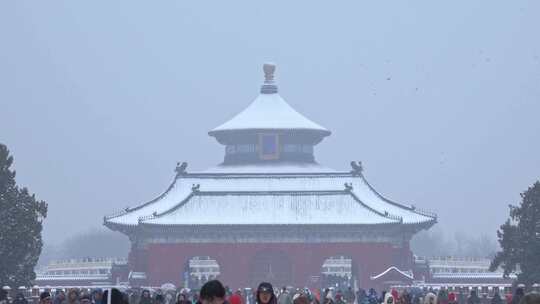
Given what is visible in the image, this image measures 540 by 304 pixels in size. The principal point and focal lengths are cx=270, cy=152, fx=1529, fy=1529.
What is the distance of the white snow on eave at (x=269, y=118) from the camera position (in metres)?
79.0

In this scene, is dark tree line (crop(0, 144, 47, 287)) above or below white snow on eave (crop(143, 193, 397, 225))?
below

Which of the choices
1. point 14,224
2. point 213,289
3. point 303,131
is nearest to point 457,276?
point 303,131

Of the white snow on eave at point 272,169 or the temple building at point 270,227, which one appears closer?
the temple building at point 270,227

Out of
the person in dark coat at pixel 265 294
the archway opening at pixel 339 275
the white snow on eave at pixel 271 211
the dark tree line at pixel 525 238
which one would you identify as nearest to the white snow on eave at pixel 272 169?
the white snow on eave at pixel 271 211

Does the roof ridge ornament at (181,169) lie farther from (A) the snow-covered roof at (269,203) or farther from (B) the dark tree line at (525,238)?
(B) the dark tree line at (525,238)

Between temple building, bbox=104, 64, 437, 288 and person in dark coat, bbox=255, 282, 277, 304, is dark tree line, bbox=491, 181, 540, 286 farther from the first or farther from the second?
person in dark coat, bbox=255, 282, 277, 304

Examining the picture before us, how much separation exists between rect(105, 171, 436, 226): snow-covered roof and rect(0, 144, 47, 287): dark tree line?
896 inches

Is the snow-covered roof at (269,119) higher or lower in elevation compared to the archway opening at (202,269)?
higher

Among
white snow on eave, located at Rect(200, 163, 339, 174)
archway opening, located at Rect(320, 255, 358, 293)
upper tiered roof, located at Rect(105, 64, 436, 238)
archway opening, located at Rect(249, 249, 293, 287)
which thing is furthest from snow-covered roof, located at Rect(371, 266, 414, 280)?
white snow on eave, located at Rect(200, 163, 339, 174)

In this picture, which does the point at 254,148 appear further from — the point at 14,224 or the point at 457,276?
the point at 14,224

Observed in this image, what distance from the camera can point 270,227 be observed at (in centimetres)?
6956

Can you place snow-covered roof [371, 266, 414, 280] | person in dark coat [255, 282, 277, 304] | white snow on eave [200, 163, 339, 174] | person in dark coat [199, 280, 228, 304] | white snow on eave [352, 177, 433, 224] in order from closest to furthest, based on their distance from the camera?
person in dark coat [199, 280, 228, 304]
person in dark coat [255, 282, 277, 304]
snow-covered roof [371, 266, 414, 280]
white snow on eave [352, 177, 433, 224]
white snow on eave [200, 163, 339, 174]

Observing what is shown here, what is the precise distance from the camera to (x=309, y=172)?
75.1 meters

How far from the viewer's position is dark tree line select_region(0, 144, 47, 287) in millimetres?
45719
